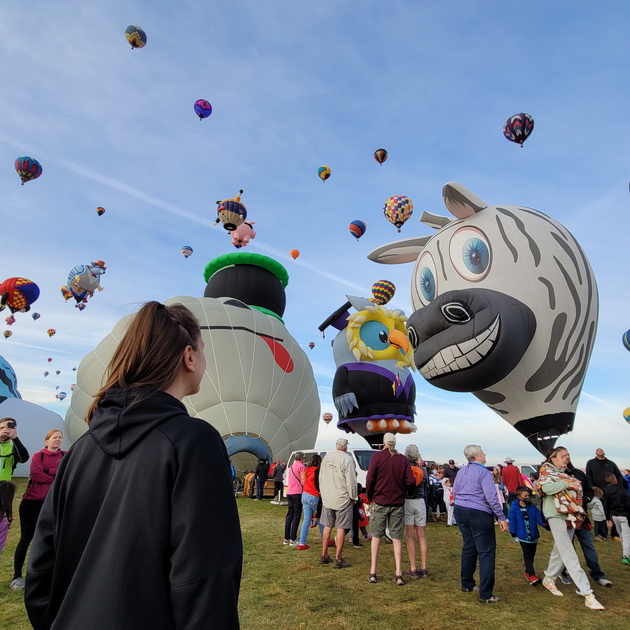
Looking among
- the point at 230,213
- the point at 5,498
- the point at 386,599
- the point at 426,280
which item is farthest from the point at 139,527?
the point at 230,213

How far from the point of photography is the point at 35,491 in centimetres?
451

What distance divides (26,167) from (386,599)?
2403 cm

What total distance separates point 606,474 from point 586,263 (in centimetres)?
586

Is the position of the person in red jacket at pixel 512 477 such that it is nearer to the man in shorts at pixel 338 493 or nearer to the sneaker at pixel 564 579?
the sneaker at pixel 564 579

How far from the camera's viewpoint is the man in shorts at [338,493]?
5.76 meters

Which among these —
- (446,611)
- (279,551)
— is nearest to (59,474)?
(446,611)

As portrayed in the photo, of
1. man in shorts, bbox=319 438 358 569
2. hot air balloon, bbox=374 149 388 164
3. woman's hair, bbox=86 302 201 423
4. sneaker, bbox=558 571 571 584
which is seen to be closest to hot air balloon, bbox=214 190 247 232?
hot air balloon, bbox=374 149 388 164

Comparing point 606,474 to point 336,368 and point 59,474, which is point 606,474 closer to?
point 59,474

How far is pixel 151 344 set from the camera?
48.7 inches

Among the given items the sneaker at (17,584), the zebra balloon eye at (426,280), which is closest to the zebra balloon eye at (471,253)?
the zebra balloon eye at (426,280)

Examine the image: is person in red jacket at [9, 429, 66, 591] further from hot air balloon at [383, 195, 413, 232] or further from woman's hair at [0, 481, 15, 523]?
hot air balloon at [383, 195, 413, 232]

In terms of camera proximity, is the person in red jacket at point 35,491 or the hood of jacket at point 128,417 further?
the person in red jacket at point 35,491

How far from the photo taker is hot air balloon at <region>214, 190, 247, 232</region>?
59.1 ft

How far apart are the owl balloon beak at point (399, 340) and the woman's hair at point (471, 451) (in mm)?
9539
